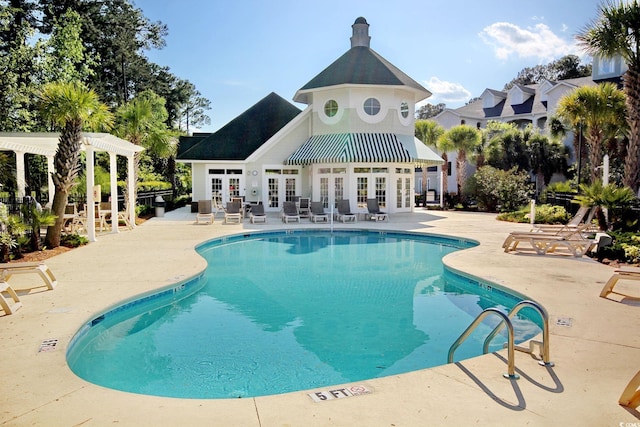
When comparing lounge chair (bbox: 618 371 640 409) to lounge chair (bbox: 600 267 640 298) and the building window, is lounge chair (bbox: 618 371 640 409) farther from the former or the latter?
the building window

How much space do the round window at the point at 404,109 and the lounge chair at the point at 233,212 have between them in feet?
35.2

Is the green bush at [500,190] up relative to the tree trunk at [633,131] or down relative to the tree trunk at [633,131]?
down

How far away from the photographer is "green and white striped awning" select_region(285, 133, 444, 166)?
23844mm

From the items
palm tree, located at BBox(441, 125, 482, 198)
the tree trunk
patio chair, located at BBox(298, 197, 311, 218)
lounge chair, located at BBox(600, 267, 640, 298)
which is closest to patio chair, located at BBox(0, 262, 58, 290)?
lounge chair, located at BBox(600, 267, 640, 298)

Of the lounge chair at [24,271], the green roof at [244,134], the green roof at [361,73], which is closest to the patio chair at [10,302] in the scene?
the lounge chair at [24,271]

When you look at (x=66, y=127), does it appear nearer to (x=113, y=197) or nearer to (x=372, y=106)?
(x=113, y=197)

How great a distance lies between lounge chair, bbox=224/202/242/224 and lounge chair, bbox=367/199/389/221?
20.9ft

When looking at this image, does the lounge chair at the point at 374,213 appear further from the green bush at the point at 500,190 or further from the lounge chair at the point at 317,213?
the green bush at the point at 500,190

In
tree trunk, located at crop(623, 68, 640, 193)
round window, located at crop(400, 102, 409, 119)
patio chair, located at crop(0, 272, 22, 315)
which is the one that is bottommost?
patio chair, located at crop(0, 272, 22, 315)

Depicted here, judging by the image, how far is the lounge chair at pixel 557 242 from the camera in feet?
42.3

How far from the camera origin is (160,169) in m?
42.9

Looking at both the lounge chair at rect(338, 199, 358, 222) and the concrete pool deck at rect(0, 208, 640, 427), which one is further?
the lounge chair at rect(338, 199, 358, 222)

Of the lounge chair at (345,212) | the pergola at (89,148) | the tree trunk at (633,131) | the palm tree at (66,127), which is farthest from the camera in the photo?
the lounge chair at (345,212)

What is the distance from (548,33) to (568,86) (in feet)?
32.6
